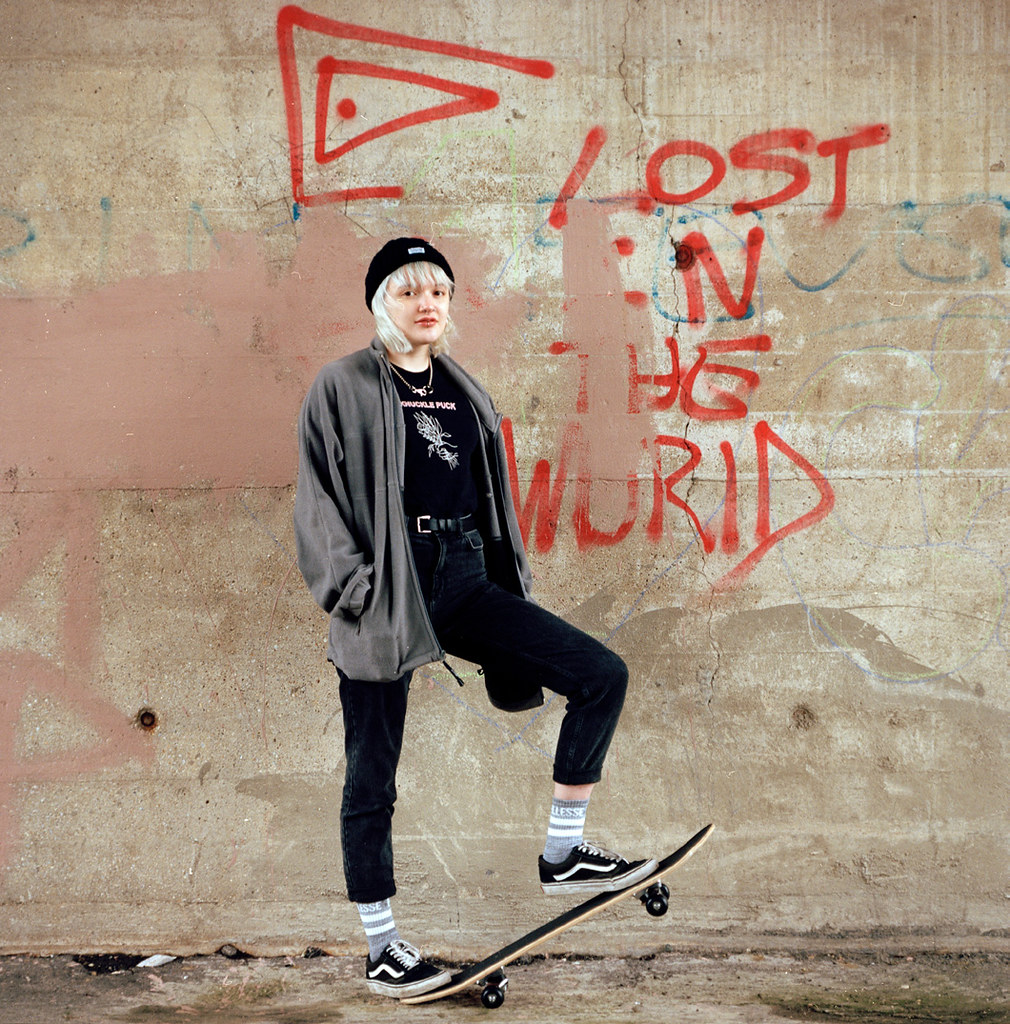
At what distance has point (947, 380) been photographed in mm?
4266

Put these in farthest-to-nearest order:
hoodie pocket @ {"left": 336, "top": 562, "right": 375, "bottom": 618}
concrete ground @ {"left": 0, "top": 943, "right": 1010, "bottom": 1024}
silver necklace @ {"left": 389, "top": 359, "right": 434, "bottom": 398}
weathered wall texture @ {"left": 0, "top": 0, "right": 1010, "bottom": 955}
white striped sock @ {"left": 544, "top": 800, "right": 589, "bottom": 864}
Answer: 1. weathered wall texture @ {"left": 0, "top": 0, "right": 1010, "bottom": 955}
2. concrete ground @ {"left": 0, "top": 943, "right": 1010, "bottom": 1024}
3. silver necklace @ {"left": 389, "top": 359, "right": 434, "bottom": 398}
4. white striped sock @ {"left": 544, "top": 800, "right": 589, "bottom": 864}
5. hoodie pocket @ {"left": 336, "top": 562, "right": 375, "bottom": 618}

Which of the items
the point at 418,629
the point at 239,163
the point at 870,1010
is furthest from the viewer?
the point at 239,163

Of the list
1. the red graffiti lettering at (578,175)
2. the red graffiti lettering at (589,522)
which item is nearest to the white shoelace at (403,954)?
the red graffiti lettering at (589,522)

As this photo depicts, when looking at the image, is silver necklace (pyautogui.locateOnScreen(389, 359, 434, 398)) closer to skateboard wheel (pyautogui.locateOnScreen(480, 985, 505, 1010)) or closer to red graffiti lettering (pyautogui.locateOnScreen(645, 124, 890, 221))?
red graffiti lettering (pyautogui.locateOnScreen(645, 124, 890, 221))

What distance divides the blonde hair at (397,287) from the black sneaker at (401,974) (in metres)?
1.95

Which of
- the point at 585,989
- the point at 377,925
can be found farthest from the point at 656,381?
the point at 585,989

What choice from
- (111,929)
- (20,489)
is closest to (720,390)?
(20,489)

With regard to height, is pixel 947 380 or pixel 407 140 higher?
pixel 407 140

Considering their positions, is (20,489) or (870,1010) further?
(20,489)

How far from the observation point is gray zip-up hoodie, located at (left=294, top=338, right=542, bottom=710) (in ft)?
9.86

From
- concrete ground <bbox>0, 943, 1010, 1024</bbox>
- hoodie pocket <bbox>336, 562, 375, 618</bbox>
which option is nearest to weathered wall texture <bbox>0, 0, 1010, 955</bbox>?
concrete ground <bbox>0, 943, 1010, 1024</bbox>

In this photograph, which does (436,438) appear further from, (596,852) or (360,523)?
(596,852)

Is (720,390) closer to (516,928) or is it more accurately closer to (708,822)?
(708,822)

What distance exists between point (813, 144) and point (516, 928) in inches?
143
